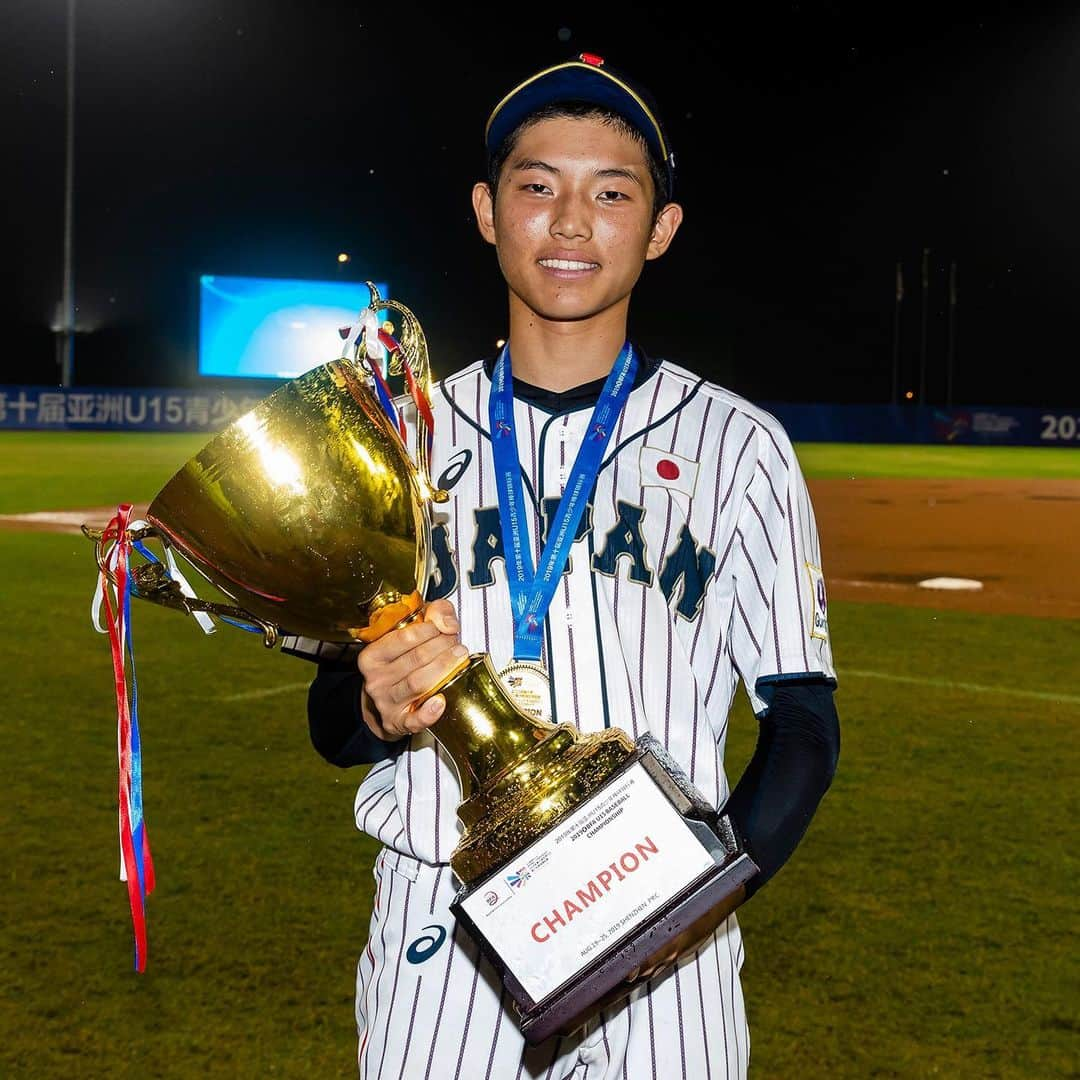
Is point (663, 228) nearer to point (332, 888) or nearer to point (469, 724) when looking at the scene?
point (469, 724)

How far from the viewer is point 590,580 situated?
1.57m

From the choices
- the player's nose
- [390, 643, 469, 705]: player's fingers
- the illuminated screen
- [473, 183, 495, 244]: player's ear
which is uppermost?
the illuminated screen

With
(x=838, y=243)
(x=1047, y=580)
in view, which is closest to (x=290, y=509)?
(x=1047, y=580)

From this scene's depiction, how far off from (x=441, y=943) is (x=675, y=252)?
101 ft

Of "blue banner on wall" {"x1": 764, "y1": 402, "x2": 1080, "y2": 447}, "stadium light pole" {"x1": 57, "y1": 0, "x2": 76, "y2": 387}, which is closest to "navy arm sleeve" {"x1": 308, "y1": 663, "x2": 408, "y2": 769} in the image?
"stadium light pole" {"x1": 57, "y1": 0, "x2": 76, "y2": 387}

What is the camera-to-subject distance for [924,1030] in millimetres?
2934

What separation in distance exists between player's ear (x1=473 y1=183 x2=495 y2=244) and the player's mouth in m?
0.15

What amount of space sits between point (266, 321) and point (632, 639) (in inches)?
1091

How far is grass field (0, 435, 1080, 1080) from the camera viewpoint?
9.39ft

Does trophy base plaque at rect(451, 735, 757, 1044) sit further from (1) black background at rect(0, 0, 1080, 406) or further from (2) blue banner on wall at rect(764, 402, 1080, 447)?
(1) black background at rect(0, 0, 1080, 406)

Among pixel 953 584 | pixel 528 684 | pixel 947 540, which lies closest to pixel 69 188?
pixel 947 540

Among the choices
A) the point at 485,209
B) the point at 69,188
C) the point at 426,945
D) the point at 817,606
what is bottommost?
the point at 426,945

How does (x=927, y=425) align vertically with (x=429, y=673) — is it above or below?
above

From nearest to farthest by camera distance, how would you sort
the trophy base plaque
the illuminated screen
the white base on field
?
the trophy base plaque → the white base on field → the illuminated screen
